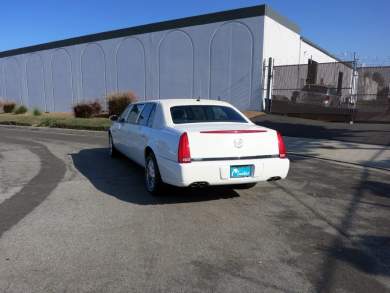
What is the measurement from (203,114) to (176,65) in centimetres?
2036

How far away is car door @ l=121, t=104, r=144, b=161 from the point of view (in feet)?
25.0

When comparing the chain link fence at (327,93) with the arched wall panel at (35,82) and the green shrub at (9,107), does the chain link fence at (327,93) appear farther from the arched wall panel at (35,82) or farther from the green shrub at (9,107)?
the arched wall panel at (35,82)

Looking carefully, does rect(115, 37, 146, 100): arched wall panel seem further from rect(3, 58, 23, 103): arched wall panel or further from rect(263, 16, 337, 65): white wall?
rect(3, 58, 23, 103): arched wall panel

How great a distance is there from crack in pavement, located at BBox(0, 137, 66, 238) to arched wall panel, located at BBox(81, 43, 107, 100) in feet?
77.2

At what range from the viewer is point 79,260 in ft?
12.6

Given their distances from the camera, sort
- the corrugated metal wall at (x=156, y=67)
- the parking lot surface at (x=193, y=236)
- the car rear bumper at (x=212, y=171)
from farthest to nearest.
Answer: the corrugated metal wall at (x=156, y=67) → the car rear bumper at (x=212, y=171) → the parking lot surface at (x=193, y=236)

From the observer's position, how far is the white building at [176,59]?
22328 millimetres

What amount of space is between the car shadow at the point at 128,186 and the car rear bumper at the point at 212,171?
0.55 meters

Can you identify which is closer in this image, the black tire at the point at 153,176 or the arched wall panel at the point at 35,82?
the black tire at the point at 153,176

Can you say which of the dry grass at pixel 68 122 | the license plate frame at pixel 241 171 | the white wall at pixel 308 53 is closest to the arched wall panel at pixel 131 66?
the dry grass at pixel 68 122

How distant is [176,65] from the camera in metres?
26.3

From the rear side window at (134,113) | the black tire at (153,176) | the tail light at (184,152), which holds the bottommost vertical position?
the black tire at (153,176)

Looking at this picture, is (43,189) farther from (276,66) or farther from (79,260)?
(276,66)

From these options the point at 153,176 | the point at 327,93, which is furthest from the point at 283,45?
the point at 153,176
